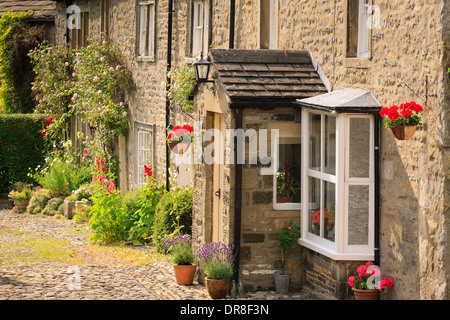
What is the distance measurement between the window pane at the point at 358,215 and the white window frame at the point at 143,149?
768 cm

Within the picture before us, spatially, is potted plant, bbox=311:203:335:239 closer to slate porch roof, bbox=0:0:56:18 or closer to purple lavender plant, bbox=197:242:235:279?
purple lavender plant, bbox=197:242:235:279

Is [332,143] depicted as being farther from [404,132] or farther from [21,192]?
[21,192]

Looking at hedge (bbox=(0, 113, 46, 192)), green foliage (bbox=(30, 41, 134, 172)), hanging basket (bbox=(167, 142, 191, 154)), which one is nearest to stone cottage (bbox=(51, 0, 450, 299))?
hanging basket (bbox=(167, 142, 191, 154))

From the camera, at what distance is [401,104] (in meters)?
8.05

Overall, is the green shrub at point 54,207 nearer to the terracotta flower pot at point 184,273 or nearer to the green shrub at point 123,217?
the green shrub at point 123,217

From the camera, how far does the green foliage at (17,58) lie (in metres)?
22.9

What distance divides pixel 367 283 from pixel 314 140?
208cm

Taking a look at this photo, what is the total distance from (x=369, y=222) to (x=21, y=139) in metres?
13.7

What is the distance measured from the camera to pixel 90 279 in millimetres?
11320

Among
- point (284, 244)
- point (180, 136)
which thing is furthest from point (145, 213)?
point (284, 244)

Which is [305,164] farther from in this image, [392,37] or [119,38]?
[119,38]

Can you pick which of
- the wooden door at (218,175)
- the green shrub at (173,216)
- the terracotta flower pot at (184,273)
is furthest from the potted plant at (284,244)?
the green shrub at (173,216)

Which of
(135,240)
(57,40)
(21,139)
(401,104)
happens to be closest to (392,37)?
(401,104)

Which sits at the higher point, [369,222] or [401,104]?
[401,104]
